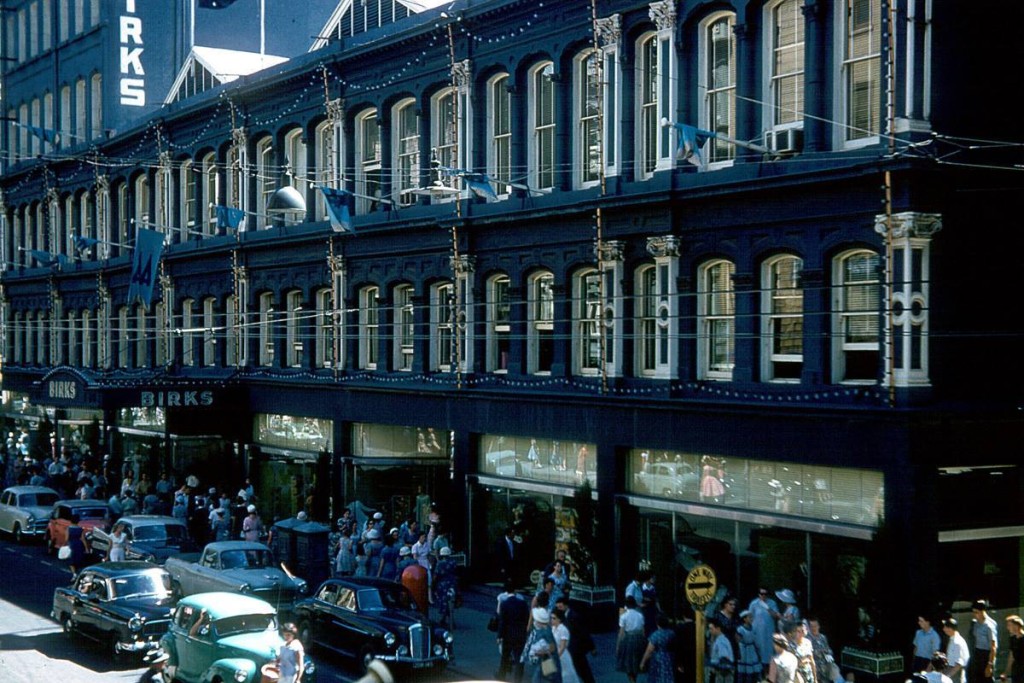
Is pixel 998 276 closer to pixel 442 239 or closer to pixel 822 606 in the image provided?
pixel 822 606

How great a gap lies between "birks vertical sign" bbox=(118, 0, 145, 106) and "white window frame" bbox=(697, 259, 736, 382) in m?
33.7

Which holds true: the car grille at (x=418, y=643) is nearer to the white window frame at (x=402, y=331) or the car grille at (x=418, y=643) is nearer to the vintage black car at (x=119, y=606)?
the vintage black car at (x=119, y=606)

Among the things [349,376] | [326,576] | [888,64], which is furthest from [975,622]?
[349,376]

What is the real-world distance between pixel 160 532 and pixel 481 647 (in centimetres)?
1000

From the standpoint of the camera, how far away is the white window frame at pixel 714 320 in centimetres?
A: 2556

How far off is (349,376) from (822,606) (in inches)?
679

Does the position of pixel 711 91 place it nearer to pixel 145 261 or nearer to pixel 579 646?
pixel 579 646

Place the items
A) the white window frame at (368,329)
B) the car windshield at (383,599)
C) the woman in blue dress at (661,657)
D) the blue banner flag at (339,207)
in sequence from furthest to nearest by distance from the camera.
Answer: the white window frame at (368,329) → the blue banner flag at (339,207) → the car windshield at (383,599) → the woman in blue dress at (661,657)

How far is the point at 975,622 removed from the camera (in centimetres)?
2075

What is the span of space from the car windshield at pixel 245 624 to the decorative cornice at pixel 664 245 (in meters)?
10.4

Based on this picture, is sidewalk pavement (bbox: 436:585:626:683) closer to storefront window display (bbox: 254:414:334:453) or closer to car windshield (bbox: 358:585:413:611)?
car windshield (bbox: 358:585:413:611)

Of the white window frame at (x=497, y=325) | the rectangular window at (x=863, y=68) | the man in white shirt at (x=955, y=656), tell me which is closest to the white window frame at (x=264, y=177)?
the white window frame at (x=497, y=325)

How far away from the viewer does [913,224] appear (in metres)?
21.7

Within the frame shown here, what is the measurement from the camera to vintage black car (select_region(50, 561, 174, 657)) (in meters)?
23.2
